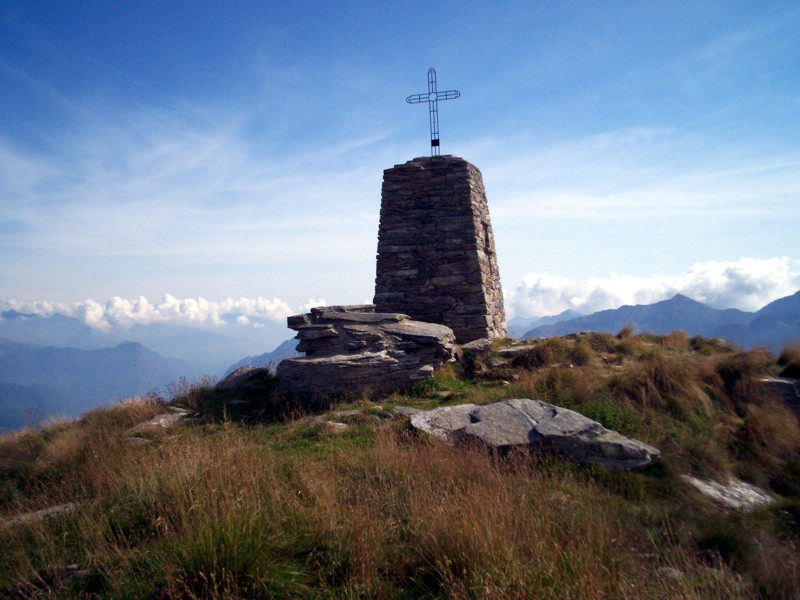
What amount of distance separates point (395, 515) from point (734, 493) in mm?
→ 4910

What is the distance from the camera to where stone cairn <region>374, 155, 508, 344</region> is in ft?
44.4

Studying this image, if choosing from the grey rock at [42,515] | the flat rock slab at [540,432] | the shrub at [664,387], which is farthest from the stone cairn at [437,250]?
the grey rock at [42,515]

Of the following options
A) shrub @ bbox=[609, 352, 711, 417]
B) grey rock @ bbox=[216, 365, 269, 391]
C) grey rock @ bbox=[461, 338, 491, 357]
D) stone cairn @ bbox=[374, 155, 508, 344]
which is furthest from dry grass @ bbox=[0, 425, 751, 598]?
stone cairn @ bbox=[374, 155, 508, 344]

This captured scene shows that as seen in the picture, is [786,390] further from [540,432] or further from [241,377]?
[241,377]

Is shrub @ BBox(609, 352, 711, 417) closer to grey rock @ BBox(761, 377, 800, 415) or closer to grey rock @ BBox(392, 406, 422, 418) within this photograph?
grey rock @ BBox(761, 377, 800, 415)

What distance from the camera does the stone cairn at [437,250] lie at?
1353cm

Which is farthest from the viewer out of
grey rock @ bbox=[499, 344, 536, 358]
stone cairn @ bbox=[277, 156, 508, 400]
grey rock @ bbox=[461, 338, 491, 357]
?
grey rock @ bbox=[461, 338, 491, 357]

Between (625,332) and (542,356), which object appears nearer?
(542,356)

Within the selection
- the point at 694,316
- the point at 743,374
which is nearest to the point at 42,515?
the point at 743,374

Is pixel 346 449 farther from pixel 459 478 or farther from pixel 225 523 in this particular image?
pixel 225 523

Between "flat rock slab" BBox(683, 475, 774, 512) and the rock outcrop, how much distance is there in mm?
5399

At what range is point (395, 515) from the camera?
4.48 meters

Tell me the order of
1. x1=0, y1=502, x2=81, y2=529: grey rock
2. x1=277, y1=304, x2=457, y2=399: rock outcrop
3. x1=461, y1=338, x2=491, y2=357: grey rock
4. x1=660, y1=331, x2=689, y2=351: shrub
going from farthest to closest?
1. x1=660, y1=331, x2=689, y2=351: shrub
2. x1=461, y1=338, x2=491, y2=357: grey rock
3. x1=277, y1=304, x2=457, y2=399: rock outcrop
4. x1=0, y1=502, x2=81, y2=529: grey rock

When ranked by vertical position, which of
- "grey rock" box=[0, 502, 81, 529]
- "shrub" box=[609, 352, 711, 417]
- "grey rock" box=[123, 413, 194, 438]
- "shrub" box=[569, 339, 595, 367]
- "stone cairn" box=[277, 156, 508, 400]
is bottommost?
"grey rock" box=[0, 502, 81, 529]
